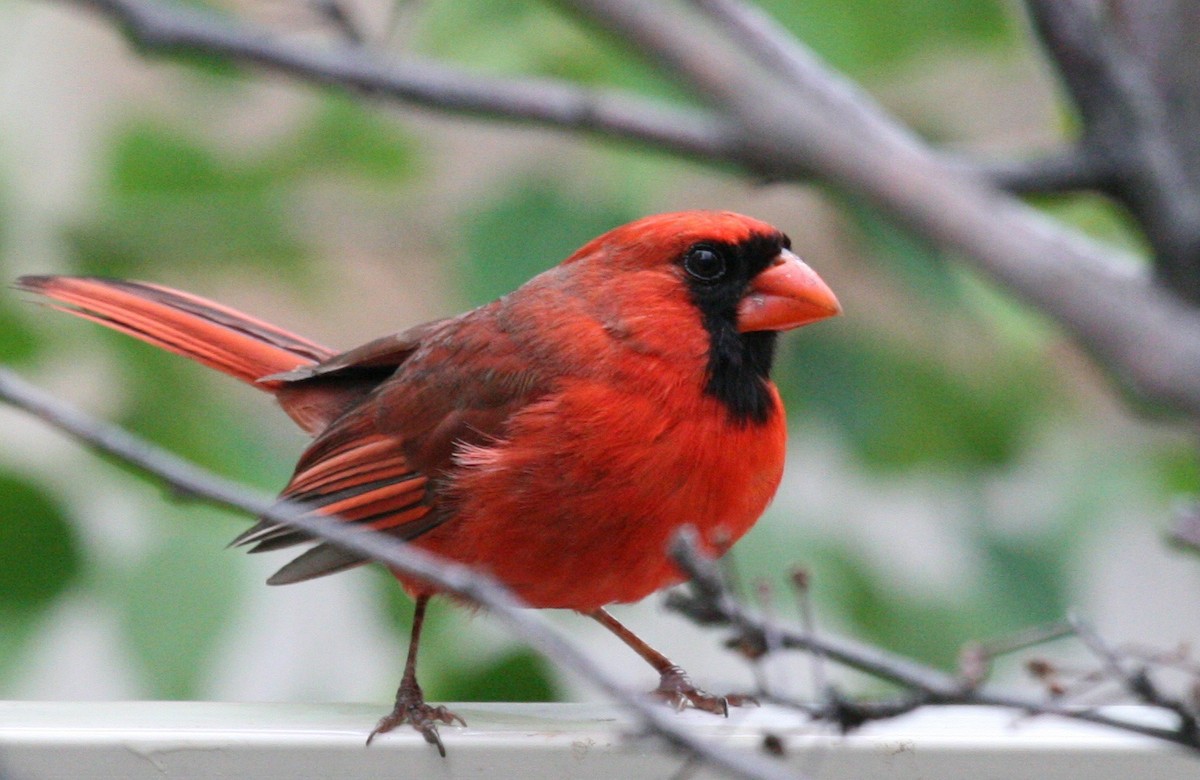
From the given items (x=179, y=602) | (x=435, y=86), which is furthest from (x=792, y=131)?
(x=179, y=602)

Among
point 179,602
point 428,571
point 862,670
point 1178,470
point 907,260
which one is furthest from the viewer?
point 1178,470

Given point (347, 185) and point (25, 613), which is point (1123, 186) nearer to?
point (347, 185)

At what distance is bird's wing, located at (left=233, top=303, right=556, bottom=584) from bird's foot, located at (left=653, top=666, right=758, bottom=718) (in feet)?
1.25

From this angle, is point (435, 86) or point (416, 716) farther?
point (435, 86)

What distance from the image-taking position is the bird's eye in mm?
1933

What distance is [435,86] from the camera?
2201 mm

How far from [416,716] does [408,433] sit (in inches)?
17.4

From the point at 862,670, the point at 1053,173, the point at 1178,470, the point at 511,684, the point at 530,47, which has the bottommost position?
the point at 511,684

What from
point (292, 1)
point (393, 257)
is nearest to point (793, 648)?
point (292, 1)

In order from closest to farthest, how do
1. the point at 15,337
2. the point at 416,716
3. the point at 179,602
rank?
the point at 416,716
the point at 179,602
the point at 15,337

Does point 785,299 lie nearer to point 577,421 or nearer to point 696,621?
point 577,421

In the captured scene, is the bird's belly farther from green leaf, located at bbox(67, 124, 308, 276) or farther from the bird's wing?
green leaf, located at bbox(67, 124, 308, 276)

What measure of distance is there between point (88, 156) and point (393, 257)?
547mm

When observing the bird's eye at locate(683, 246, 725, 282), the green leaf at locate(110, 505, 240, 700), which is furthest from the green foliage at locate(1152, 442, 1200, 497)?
the green leaf at locate(110, 505, 240, 700)
